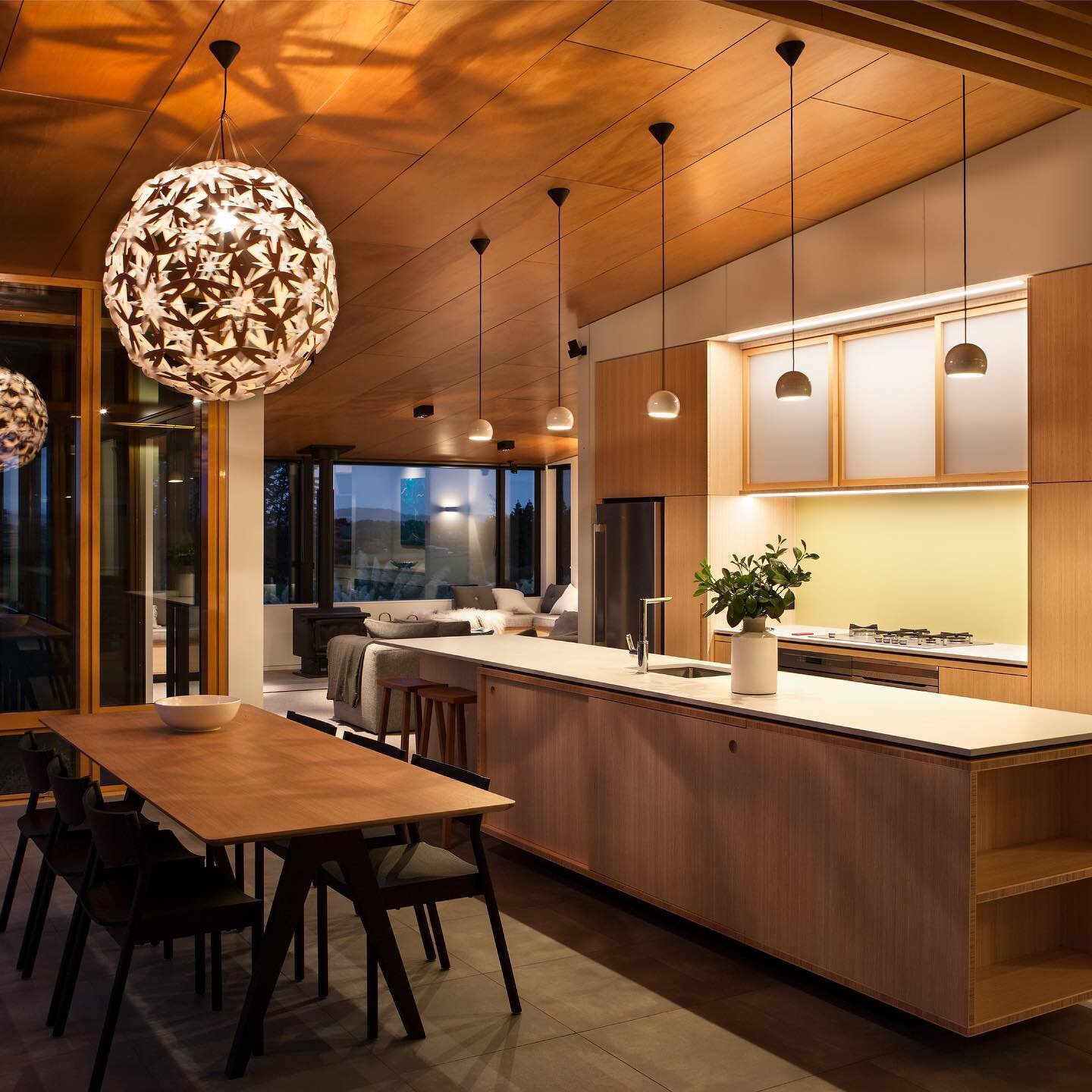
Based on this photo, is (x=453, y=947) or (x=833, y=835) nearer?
(x=833, y=835)

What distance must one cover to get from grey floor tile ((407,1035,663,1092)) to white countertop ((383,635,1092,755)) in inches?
44.6

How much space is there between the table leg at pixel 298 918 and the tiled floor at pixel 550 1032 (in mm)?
95

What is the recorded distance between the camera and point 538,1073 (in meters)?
3.02

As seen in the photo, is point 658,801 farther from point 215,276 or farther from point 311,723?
point 215,276

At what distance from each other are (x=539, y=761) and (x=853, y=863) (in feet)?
6.11

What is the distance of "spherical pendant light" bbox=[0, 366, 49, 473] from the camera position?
590 cm

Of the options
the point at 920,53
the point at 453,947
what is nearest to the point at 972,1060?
the point at 453,947

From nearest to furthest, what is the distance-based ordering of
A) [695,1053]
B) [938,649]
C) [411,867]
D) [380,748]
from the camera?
[695,1053] < [411,867] < [380,748] < [938,649]

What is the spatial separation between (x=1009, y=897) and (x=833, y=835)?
20.4 inches

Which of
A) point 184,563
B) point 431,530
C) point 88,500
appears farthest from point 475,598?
point 88,500

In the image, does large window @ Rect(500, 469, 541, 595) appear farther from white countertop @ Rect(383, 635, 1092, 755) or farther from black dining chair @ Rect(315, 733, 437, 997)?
black dining chair @ Rect(315, 733, 437, 997)

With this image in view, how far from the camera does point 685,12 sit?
12.8 feet

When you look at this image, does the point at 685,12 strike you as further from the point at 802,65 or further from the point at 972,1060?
the point at 972,1060

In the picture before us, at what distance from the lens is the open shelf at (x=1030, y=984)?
3076 mm
